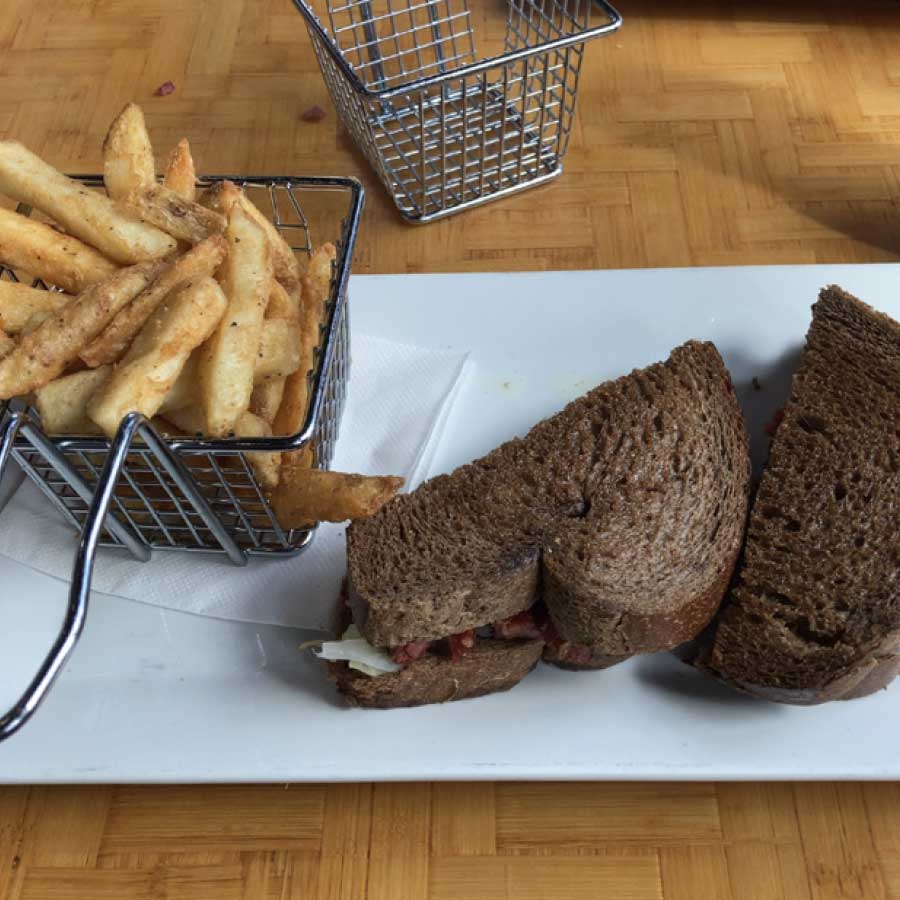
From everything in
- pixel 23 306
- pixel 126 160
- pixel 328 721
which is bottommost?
pixel 328 721

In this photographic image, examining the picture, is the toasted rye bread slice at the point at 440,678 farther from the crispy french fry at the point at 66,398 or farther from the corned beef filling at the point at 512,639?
the crispy french fry at the point at 66,398

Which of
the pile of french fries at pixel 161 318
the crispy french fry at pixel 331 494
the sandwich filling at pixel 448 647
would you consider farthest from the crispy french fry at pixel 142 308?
the sandwich filling at pixel 448 647

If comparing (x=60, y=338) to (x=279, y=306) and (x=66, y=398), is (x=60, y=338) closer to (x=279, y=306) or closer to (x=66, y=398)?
(x=66, y=398)

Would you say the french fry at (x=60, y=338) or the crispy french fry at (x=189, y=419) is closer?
the french fry at (x=60, y=338)

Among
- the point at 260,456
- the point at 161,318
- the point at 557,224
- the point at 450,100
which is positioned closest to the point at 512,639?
the point at 260,456

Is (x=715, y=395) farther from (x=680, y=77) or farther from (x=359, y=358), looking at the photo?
(x=680, y=77)
